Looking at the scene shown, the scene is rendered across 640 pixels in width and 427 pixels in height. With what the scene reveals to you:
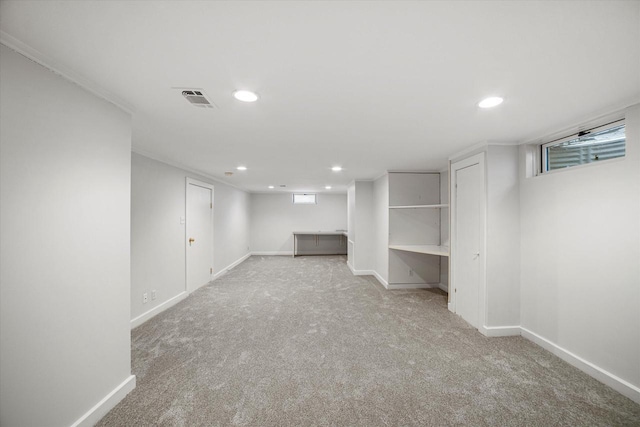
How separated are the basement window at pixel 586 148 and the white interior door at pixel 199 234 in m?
5.25

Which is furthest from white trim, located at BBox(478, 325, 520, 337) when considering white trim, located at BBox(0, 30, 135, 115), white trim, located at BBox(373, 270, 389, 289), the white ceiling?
white trim, located at BBox(0, 30, 135, 115)

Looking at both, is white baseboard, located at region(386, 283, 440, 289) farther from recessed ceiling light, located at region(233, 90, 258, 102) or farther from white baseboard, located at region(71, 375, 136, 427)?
recessed ceiling light, located at region(233, 90, 258, 102)

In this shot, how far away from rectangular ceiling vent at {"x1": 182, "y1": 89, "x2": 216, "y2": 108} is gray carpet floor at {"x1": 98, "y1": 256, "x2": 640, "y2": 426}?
2287 millimetres

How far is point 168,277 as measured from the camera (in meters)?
3.83

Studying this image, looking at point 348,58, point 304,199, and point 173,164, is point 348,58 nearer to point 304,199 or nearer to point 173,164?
point 173,164

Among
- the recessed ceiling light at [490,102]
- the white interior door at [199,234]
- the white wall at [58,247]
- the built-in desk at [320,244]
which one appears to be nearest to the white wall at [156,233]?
the white interior door at [199,234]

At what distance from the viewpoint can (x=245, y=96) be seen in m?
1.73

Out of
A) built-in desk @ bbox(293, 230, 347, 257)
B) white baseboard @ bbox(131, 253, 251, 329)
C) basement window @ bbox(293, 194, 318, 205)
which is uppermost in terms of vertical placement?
basement window @ bbox(293, 194, 318, 205)

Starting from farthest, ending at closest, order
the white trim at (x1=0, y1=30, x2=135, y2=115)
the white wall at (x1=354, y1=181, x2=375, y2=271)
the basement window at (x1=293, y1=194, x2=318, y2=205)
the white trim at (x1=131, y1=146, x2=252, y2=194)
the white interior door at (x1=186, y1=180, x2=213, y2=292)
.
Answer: the basement window at (x1=293, y1=194, x2=318, y2=205) < the white wall at (x1=354, y1=181, x2=375, y2=271) < the white interior door at (x1=186, y1=180, x2=213, y2=292) < the white trim at (x1=131, y1=146, x2=252, y2=194) < the white trim at (x1=0, y1=30, x2=135, y2=115)

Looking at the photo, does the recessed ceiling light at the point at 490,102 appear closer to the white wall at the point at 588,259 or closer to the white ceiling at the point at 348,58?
the white ceiling at the point at 348,58

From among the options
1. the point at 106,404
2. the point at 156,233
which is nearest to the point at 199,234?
the point at 156,233

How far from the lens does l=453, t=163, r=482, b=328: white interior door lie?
10.2ft

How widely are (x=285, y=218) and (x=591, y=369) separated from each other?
25.6 feet

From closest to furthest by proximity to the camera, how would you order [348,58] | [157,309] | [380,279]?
[348,58]
[157,309]
[380,279]
